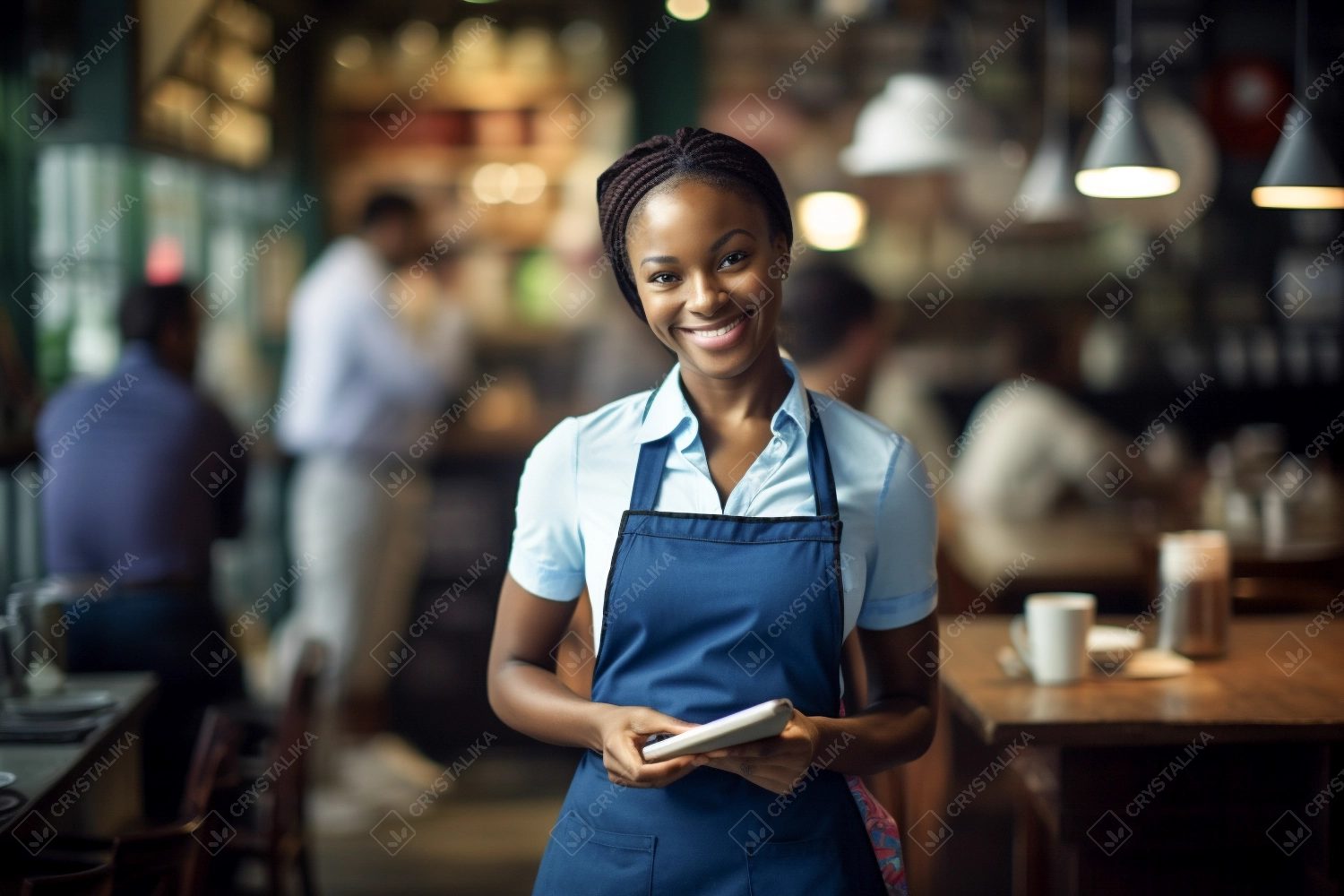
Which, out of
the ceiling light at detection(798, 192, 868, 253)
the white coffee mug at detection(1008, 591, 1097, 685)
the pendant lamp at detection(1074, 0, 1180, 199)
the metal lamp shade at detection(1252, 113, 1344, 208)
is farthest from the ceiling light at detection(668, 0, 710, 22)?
Answer: the white coffee mug at detection(1008, 591, 1097, 685)

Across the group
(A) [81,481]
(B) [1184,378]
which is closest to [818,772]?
(A) [81,481]

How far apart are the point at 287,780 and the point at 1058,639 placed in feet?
5.21

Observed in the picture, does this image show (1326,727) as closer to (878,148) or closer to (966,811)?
(966,811)

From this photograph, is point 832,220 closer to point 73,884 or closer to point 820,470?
point 820,470

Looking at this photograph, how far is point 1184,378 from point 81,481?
4.89 meters

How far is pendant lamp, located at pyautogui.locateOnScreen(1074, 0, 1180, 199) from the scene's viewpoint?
276cm

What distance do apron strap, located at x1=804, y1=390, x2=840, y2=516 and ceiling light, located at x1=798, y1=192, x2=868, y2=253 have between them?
3.84m

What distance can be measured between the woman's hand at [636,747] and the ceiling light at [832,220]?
4090 mm

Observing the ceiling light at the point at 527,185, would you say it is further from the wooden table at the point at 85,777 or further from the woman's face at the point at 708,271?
the woman's face at the point at 708,271

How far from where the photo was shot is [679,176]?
55.9 inches

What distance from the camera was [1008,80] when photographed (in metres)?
5.68

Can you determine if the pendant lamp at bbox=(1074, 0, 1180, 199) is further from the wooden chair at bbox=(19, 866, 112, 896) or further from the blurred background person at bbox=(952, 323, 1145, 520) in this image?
the wooden chair at bbox=(19, 866, 112, 896)

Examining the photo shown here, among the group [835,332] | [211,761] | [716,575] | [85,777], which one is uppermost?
[835,332]

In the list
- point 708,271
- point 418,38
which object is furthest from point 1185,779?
point 418,38
